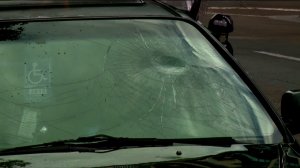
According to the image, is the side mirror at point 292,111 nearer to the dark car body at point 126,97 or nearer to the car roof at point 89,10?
the dark car body at point 126,97

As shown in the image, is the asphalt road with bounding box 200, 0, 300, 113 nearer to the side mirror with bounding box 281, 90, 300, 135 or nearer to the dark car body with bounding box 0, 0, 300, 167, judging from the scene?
the side mirror with bounding box 281, 90, 300, 135

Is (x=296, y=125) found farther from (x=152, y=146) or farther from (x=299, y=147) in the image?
(x=152, y=146)

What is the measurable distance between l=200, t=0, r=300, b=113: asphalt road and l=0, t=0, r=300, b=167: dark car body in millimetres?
446

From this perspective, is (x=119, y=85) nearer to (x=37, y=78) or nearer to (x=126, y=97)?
(x=126, y=97)

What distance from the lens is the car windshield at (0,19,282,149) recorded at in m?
3.14

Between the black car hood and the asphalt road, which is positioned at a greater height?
the asphalt road

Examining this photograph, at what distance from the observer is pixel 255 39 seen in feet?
62.6

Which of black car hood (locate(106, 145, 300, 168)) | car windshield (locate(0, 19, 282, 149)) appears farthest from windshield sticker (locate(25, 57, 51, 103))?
black car hood (locate(106, 145, 300, 168))

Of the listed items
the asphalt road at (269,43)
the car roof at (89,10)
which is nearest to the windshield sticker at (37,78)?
the car roof at (89,10)

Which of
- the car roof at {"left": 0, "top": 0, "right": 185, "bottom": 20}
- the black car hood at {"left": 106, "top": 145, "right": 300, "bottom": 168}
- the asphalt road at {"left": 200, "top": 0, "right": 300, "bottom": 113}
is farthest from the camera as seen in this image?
the asphalt road at {"left": 200, "top": 0, "right": 300, "bottom": 113}

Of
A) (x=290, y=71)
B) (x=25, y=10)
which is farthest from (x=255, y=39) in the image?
(x=25, y=10)

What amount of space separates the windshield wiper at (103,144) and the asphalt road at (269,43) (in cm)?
72

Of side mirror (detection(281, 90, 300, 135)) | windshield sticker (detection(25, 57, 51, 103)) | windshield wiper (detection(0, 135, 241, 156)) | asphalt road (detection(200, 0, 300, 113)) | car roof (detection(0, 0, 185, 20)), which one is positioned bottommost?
windshield wiper (detection(0, 135, 241, 156))

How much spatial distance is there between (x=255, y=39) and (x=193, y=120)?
16.2 metres
